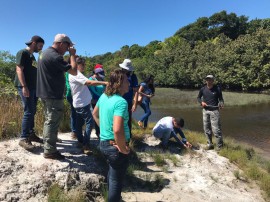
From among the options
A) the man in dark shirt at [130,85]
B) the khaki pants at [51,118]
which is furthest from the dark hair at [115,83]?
the man in dark shirt at [130,85]

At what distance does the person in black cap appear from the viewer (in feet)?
15.7

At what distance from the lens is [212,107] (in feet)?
25.3

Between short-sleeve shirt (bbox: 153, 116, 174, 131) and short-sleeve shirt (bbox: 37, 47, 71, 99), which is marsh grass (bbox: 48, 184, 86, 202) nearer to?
short-sleeve shirt (bbox: 37, 47, 71, 99)

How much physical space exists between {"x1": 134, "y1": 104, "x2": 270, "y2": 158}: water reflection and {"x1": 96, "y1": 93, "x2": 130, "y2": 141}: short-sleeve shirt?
715cm

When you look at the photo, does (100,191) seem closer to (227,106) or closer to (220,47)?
(227,106)

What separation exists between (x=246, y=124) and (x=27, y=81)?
1240 cm

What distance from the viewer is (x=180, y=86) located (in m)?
43.2

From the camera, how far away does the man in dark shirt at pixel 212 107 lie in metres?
7.69

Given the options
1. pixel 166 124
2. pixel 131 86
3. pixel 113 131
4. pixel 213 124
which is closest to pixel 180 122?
pixel 166 124

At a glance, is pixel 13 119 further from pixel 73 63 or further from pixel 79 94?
pixel 73 63

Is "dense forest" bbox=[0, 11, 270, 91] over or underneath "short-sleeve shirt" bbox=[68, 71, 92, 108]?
over

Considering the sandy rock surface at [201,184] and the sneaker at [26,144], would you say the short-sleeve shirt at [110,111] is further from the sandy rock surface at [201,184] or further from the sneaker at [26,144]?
the sneaker at [26,144]

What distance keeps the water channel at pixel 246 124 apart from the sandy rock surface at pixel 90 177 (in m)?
3.53

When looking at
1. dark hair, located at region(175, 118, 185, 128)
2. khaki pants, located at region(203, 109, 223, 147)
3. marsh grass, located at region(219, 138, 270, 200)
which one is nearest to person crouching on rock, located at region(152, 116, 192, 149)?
dark hair, located at region(175, 118, 185, 128)
